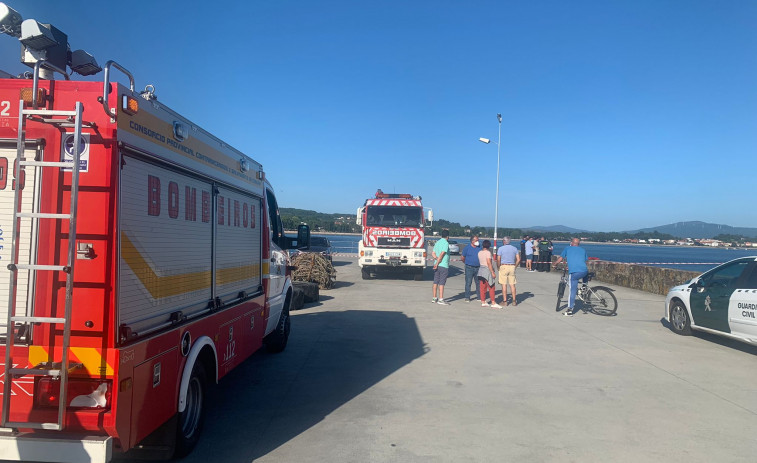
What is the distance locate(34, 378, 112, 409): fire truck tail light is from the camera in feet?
11.2

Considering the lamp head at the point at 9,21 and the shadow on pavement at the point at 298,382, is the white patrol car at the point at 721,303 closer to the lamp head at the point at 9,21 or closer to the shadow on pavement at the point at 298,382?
the shadow on pavement at the point at 298,382

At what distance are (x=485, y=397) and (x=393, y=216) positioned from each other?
14204mm

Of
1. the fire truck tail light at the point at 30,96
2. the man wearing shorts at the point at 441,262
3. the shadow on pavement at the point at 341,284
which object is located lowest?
the shadow on pavement at the point at 341,284

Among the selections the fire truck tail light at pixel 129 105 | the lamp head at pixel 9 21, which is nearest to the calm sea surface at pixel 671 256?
the fire truck tail light at pixel 129 105

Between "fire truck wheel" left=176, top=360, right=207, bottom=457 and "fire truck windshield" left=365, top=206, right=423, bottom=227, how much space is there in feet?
50.5

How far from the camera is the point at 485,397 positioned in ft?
21.0

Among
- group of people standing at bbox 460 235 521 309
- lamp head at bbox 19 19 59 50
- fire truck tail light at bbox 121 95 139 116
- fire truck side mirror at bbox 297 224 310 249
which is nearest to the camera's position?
fire truck tail light at bbox 121 95 139 116

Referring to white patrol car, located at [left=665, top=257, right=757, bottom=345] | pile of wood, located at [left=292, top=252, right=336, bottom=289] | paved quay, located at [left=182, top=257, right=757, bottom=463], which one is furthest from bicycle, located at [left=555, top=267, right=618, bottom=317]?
pile of wood, located at [left=292, top=252, right=336, bottom=289]

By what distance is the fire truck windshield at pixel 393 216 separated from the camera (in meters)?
20.2

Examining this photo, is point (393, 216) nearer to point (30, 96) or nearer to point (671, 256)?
point (30, 96)

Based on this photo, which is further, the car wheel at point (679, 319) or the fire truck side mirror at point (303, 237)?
the car wheel at point (679, 319)

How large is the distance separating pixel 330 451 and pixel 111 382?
2.11 m

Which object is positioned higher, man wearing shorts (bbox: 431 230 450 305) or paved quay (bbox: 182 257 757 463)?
man wearing shorts (bbox: 431 230 450 305)

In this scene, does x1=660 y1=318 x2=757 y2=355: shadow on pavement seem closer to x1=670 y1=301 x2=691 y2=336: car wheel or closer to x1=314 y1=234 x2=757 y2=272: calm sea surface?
x1=670 y1=301 x2=691 y2=336: car wheel
